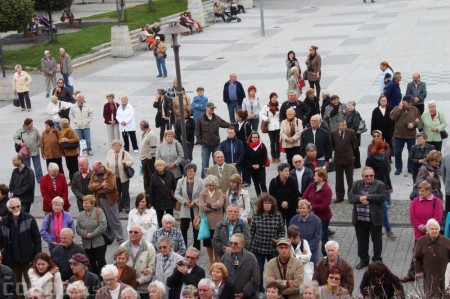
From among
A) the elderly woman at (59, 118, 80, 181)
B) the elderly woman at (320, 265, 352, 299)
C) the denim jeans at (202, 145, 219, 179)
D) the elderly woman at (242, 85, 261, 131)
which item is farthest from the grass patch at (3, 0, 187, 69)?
the elderly woman at (320, 265, 352, 299)

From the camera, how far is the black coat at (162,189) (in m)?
15.8

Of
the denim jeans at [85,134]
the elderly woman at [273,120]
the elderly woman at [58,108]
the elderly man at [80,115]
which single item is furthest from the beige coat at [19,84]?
the elderly woman at [273,120]

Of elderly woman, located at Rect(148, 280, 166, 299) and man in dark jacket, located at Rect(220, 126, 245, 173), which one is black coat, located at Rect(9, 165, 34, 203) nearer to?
man in dark jacket, located at Rect(220, 126, 245, 173)

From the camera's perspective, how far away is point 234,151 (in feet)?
58.0

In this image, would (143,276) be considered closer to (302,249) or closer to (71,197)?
(302,249)

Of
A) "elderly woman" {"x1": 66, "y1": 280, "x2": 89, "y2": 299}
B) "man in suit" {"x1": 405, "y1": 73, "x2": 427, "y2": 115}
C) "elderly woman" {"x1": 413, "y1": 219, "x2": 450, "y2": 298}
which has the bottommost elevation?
"elderly woman" {"x1": 413, "y1": 219, "x2": 450, "y2": 298}

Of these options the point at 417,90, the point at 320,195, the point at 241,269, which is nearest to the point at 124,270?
the point at 241,269

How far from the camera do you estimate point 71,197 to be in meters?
19.2

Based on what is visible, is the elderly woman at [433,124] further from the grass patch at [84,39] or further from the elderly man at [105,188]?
the grass patch at [84,39]

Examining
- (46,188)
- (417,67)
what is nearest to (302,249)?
(46,188)

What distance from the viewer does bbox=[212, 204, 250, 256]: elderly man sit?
13133mm

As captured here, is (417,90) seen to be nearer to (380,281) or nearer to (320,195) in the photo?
(320,195)

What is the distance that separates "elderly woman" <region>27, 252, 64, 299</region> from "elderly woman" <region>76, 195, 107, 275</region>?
1.85 metres

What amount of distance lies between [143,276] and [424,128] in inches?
325
